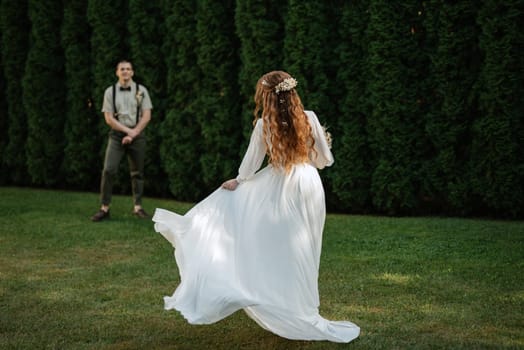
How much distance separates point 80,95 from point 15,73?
1.86 meters

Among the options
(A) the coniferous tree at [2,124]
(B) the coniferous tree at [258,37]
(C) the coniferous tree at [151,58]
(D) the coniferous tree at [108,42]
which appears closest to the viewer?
(B) the coniferous tree at [258,37]

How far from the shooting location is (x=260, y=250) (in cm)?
478

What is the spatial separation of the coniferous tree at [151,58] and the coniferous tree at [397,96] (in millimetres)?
4066

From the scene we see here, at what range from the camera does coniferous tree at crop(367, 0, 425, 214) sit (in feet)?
31.6

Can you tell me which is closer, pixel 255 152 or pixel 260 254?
pixel 260 254

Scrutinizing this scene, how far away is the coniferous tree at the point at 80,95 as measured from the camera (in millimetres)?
13164

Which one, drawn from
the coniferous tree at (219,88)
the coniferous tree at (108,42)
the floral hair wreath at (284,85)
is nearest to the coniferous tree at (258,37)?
the coniferous tree at (219,88)

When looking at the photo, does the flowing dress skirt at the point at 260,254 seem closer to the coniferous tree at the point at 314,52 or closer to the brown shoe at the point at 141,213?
the brown shoe at the point at 141,213

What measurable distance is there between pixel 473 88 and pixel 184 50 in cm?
478

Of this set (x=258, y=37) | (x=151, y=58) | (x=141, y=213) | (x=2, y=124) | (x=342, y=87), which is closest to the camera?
(x=141, y=213)

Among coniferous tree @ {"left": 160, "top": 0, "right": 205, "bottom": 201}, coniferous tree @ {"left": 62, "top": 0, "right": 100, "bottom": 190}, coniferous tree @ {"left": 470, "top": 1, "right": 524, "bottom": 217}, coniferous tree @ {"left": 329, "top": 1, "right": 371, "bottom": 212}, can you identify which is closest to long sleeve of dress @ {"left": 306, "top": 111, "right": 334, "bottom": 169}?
coniferous tree @ {"left": 470, "top": 1, "right": 524, "bottom": 217}

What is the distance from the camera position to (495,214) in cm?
966

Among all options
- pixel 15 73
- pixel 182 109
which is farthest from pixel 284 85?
pixel 15 73

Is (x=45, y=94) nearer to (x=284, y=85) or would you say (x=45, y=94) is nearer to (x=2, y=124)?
(x=2, y=124)
